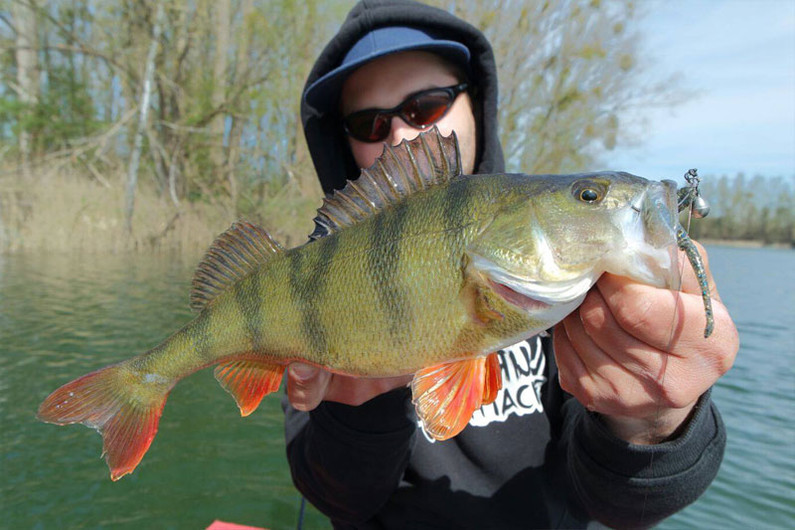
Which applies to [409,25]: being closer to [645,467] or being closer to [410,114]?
[410,114]

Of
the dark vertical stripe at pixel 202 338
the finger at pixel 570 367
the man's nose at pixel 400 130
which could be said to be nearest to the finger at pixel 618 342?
the finger at pixel 570 367

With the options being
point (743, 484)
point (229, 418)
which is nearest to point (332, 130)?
point (229, 418)

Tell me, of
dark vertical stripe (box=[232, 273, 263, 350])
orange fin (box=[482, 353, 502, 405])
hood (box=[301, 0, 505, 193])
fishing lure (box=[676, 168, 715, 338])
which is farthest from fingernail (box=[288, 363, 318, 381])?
hood (box=[301, 0, 505, 193])

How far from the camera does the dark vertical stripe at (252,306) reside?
5.52ft

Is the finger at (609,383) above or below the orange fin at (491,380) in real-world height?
above

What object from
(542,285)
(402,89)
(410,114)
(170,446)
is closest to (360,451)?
(542,285)

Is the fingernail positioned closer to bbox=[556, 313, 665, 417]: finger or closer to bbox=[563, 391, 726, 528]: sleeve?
bbox=[556, 313, 665, 417]: finger

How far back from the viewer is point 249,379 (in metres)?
1.79

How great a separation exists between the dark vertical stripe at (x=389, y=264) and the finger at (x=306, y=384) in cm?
39

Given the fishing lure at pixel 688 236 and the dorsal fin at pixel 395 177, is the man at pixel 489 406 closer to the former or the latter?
the fishing lure at pixel 688 236

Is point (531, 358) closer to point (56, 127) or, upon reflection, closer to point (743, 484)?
point (743, 484)

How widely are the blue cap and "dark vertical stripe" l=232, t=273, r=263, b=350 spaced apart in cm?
146

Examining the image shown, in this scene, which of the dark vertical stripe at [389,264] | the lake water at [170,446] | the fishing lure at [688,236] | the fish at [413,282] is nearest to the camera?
the fishing lure at [688,236]

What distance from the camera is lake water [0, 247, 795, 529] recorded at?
3688 mm
